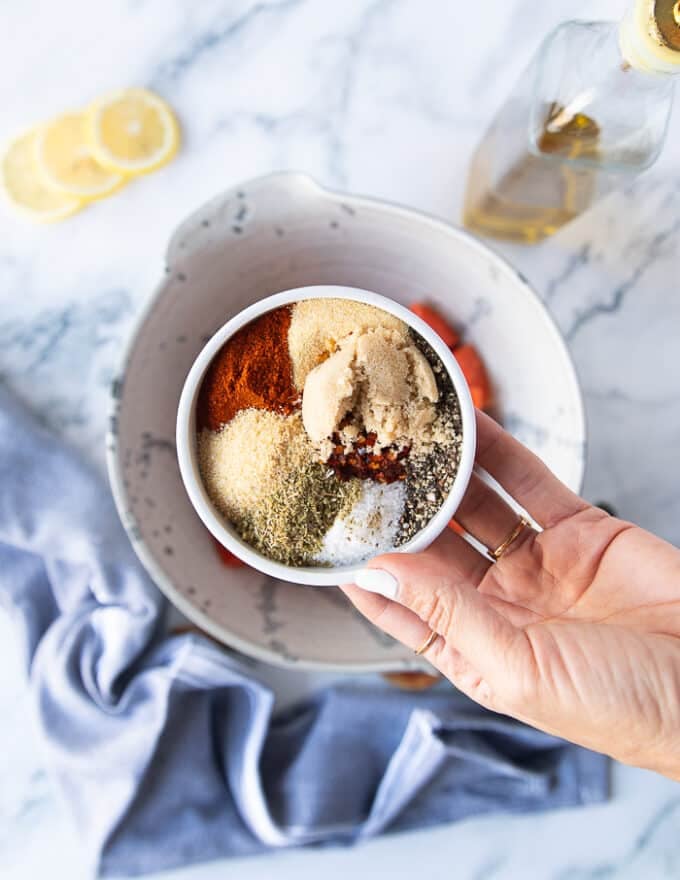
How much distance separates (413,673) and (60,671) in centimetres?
48

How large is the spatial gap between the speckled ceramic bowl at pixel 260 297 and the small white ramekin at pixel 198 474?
183mm

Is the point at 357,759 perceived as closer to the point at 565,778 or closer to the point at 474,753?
the point at 474,753

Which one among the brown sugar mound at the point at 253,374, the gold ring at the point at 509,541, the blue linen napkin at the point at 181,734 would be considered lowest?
the blue linen napkin at the point at 181,734

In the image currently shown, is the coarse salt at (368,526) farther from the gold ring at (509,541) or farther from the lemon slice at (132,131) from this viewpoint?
the lemon slice at (132,131)

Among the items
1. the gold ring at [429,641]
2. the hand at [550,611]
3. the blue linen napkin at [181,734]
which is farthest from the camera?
the blue linen napkin at [181,734]

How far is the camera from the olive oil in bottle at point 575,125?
778 millimetres

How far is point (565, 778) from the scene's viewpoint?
1199mm

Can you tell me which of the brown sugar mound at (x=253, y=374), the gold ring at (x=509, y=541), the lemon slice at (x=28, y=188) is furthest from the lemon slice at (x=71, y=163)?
the gold ring at (x=509, y=541)

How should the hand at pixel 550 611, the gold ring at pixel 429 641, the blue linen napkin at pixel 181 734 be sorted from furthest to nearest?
1. the blue linen napkin at pixel 181 734
2. the gold ring at pixel 429 641
3. the hand at pixel 550 611

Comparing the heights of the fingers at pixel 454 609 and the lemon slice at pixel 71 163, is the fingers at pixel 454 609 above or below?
below

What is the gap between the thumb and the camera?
2.35ft

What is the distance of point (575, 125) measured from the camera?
924 mm

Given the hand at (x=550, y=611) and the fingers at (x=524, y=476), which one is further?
the fingers at (x=524, y=476)

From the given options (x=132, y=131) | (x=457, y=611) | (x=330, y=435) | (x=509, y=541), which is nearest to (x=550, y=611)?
(x=509, y=541)
